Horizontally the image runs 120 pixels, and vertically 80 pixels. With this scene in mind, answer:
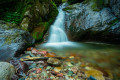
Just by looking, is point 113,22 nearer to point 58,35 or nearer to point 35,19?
point 58,35

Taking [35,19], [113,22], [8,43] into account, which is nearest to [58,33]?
Result: [35,19]

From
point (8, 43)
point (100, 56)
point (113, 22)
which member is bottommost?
point (100, 56)

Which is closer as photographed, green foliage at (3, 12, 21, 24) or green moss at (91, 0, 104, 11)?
green foliage at (3, 12, 21, 24)

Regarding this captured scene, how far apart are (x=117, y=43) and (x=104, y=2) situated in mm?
3898

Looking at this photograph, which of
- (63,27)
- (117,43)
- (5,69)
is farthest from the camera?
(63,27)

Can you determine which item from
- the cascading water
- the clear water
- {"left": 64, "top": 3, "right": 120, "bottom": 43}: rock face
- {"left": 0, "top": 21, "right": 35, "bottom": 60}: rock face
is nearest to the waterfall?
the cascading water

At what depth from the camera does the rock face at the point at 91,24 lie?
5.00 meters

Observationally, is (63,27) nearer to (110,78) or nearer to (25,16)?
(25,16)

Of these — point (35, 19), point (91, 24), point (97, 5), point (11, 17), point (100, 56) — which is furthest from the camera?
point (97, 5)

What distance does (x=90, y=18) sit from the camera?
588cm

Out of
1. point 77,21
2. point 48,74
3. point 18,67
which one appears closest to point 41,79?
point 48,74

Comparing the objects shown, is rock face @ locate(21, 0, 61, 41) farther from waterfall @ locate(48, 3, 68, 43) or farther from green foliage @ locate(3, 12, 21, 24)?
waterfall @ locate(48, 3, 68, 43)

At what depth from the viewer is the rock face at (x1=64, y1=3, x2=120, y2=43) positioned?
16.4 ft

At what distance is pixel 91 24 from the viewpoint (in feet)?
18.6
